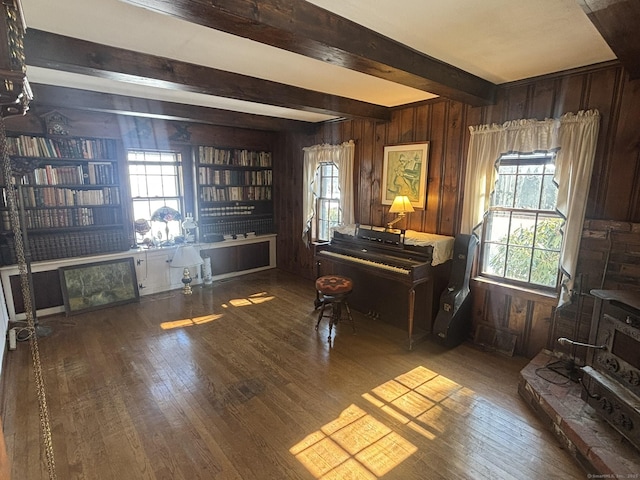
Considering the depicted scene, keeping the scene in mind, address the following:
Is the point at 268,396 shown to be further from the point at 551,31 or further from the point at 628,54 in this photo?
the point at 628,54

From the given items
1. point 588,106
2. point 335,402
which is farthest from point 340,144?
point 335,402

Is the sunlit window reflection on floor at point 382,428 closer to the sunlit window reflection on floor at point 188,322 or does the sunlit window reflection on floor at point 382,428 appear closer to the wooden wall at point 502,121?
the wooden wall at point 502,121

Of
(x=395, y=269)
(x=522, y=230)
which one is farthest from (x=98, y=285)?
(x=522, y=230)

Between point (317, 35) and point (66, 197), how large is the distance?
400cm

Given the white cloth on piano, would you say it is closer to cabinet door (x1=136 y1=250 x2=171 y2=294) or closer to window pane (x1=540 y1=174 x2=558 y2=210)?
window pane (x1=540 y1=174 x2=558 y2=210)

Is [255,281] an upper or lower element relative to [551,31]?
lower

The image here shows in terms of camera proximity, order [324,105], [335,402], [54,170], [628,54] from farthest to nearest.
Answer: [54,170] → [324,105] → [335,402] → [628,54]

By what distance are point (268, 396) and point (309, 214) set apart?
3.13m

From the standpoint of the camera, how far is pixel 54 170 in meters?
3.99

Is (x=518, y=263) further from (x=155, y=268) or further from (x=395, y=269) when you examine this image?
(x=155, y=268)

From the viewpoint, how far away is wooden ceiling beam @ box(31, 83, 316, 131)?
3.25m

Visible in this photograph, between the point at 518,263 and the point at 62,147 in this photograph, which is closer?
the point at 518,263

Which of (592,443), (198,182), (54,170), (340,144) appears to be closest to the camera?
(592,443)

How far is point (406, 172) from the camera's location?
386cm
